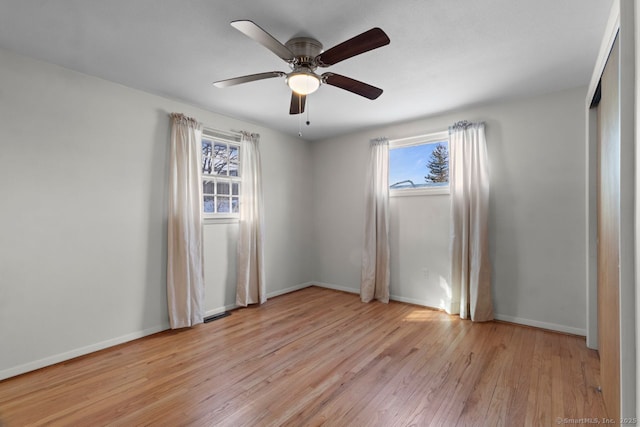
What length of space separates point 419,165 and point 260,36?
2.98 meters

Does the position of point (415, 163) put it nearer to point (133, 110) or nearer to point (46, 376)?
point (133, 110)

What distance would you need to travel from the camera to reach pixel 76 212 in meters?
2.60

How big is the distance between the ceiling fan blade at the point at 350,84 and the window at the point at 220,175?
6.79ft

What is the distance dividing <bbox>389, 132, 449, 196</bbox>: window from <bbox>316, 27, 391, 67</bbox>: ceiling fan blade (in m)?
2.39

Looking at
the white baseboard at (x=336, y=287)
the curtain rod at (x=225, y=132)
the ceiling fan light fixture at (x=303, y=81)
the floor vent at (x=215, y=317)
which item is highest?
the curtain rod at (x=225, y=132)

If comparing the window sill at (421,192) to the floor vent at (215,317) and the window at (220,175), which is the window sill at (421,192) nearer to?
the window at (220,175)

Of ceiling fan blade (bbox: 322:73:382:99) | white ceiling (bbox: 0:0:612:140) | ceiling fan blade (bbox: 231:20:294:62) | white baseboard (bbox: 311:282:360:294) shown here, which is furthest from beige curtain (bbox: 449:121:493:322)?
ceiling fan blade (bbox: 231:20:294:62)

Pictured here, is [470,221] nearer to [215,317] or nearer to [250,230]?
[250,230]

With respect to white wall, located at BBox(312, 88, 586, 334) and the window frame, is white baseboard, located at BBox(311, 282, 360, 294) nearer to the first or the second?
white wall, located at BBox(312, 88, 586, 334)

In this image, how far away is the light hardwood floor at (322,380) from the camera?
5.97 ft

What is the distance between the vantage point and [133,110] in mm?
2975

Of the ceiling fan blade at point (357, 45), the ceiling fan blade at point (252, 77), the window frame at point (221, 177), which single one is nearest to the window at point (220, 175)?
the window frame at point (221, 177)

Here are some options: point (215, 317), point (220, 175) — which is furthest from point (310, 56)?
point (215, 317)

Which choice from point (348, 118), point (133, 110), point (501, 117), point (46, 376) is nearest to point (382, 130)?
point (348, 118)
